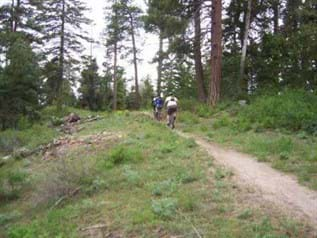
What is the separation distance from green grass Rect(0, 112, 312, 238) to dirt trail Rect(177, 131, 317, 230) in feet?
1.36

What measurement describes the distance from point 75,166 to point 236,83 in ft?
49.2

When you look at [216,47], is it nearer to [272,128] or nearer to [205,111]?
[205,111]

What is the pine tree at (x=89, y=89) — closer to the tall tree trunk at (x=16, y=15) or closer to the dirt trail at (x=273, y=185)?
the tall tree trunk at (x=16, y=15)

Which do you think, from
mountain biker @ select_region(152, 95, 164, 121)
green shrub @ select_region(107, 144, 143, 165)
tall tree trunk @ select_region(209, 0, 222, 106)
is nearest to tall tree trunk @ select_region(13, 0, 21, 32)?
mountain biker @ select_region(152, 95, 164, 121)

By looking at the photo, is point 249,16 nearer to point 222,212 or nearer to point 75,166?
point 75,166

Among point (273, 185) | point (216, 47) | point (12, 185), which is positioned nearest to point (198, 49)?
point (216, 47)

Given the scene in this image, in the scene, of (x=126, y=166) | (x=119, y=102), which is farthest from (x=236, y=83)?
(x=119, y=102)

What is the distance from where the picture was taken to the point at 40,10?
3775 cm

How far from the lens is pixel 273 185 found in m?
9.16

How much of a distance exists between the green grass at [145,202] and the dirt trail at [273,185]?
16.3 inches

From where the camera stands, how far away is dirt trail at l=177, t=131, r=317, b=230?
25.1 ft

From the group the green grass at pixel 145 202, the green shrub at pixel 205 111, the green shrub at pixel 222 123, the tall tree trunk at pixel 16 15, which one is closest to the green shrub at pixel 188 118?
the green shrub at pixel 205 111

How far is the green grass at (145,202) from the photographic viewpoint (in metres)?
7.22

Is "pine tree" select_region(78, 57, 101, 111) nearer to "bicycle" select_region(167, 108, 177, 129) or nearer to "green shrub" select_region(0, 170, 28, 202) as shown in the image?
"bicycle" select_region(167, 108, 177, 129)
